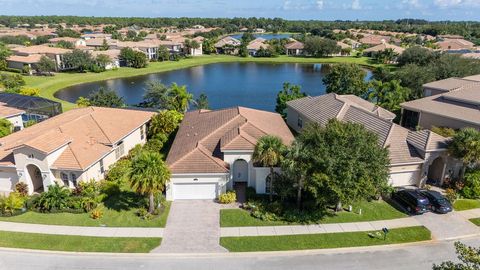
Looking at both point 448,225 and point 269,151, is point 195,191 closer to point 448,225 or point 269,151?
point 269,151

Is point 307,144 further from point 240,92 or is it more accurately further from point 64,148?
point 240,92

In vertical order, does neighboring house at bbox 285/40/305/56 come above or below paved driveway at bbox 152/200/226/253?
above

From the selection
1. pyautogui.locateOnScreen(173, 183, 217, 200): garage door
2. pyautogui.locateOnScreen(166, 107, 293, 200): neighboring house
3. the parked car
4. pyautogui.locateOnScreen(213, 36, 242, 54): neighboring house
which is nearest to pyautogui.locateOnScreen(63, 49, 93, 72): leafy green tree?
pyautogui.locateOnScreen(213, 36, 242, 54): neighboring house

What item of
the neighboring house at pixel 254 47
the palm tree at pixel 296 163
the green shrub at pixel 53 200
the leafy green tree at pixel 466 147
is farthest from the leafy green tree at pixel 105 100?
the neighboring house at pixel 254 47

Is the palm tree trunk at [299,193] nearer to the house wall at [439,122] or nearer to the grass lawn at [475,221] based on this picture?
the grass lawn at [475,221]

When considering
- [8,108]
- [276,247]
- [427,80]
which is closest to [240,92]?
[427,80]

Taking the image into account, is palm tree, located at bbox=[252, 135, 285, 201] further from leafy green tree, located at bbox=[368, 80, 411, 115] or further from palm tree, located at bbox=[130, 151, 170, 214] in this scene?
leafy green tree, located at bbox=[368, 80, 411, 115]
